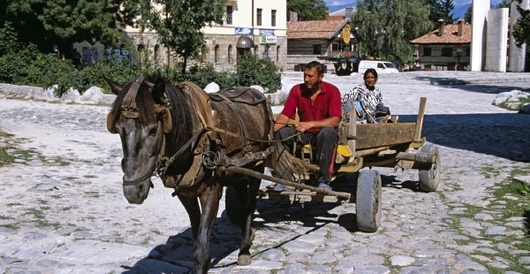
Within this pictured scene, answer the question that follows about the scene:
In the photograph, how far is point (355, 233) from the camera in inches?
308

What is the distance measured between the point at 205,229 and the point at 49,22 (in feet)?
91.2

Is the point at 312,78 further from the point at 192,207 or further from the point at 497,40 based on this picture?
the point at 497,40

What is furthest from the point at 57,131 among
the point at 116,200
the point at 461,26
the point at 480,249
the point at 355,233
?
the point at 461,26

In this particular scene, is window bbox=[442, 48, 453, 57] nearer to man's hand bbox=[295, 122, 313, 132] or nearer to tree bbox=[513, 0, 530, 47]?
tree bbox=[513, 0, 530, 47]

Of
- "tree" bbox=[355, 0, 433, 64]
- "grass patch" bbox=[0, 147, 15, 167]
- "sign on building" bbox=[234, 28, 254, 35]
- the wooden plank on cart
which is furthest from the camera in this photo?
"tree" bbox=[355, 0, 433, 64]

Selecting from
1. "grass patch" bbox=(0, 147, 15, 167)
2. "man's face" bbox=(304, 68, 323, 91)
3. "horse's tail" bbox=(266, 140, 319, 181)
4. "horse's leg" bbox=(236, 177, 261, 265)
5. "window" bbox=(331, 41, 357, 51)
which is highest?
"window" bbox=(331, 41, 357, 51)

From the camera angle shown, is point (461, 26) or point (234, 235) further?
point (461, 26)

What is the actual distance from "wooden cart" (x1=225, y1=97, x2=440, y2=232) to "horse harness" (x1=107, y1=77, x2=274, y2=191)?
0.29m

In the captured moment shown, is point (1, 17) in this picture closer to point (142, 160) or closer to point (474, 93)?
point (474, 93)

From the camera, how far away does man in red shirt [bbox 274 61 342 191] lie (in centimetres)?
732

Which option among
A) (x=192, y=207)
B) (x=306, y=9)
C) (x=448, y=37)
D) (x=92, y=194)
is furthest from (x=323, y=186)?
(x=306, y=9)

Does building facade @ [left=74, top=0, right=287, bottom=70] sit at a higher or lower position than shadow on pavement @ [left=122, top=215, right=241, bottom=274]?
higher

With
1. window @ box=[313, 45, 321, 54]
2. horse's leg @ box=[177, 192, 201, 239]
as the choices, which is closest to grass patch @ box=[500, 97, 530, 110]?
horse's leg @ box=[177, 192, 201, 239]

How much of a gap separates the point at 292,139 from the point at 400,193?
3284 millimetres
